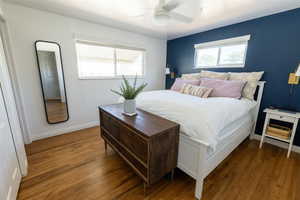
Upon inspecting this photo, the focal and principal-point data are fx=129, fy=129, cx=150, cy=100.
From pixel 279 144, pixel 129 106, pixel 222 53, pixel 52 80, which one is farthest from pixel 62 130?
pixel 279 144

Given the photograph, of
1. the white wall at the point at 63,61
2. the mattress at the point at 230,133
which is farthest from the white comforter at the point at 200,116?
the white wall at the point at 63,61

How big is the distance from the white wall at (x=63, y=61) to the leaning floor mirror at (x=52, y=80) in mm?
74

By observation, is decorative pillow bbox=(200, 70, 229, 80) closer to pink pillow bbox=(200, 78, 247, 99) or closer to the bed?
pink pillow bbox=(200, 78, 247, 99)

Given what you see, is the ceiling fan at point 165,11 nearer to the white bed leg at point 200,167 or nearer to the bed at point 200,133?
the bed at point 200,133

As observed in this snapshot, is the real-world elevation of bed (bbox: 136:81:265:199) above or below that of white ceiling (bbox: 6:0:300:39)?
below

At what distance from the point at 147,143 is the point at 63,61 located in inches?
96.1

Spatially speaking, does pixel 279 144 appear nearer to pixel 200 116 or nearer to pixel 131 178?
pixel 200 116

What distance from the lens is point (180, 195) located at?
4.60ft

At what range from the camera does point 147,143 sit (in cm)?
118

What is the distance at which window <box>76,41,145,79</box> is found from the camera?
289 centimetres

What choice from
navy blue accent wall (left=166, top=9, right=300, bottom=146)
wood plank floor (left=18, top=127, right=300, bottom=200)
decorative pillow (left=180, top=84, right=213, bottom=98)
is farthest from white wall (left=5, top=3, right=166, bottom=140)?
navy blue accent wall (left=166, top=9, right=300, bottom=146)

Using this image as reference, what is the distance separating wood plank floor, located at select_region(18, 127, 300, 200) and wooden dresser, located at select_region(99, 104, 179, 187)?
0.92ft

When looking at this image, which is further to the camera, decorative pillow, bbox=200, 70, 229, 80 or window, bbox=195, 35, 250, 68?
window, bbox=195, 35, 250, 68

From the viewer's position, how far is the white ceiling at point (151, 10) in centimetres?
186
